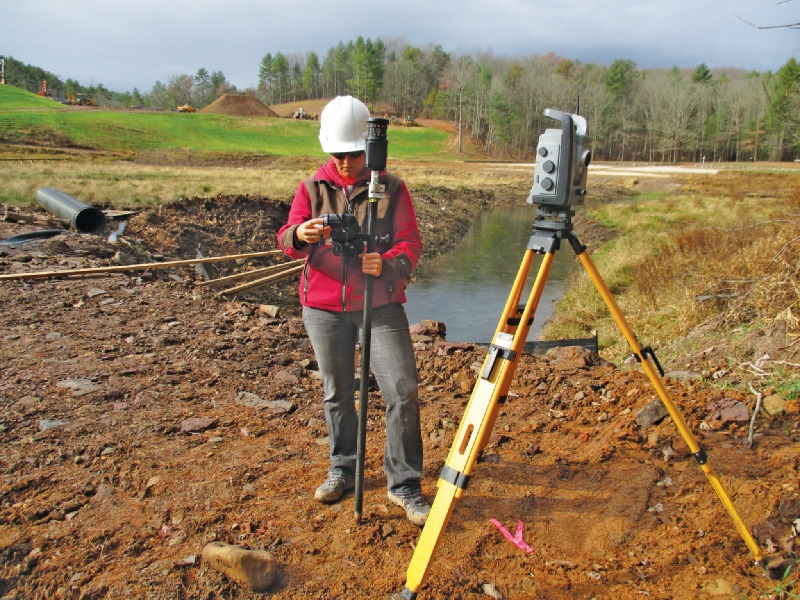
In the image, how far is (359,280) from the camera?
110 inches

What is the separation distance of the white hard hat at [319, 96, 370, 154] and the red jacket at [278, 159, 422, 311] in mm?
114

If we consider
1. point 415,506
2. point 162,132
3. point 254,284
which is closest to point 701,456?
point 415,506

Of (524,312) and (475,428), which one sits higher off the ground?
(524,312)

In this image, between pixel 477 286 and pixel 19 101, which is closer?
pixel 477 286

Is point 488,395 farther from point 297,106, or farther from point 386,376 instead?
point 297,106

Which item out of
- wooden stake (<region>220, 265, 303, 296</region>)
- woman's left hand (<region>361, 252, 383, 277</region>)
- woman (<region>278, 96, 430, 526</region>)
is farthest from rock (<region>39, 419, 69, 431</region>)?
wooden stake (<region>220, 265, 303, 296</region>)

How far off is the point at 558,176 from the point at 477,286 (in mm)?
11477

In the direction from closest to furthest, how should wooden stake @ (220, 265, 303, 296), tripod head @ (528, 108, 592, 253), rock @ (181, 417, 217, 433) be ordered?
tripod head @ (528, 108, 592, 253), rock @ (181, 417, 217, 433), wooden stake @ (220, 265, 303, 296)

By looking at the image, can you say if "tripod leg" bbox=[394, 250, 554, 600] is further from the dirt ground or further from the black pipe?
the black pipe

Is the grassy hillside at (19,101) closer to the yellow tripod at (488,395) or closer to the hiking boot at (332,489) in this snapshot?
the hiking boot at (332,489)

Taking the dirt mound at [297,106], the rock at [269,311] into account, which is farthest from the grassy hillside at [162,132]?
the rock at [269,311]

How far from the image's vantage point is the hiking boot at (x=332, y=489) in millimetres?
3010

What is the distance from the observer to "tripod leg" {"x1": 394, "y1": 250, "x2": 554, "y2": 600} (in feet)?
7.09

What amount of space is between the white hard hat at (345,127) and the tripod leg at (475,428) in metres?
0.96
